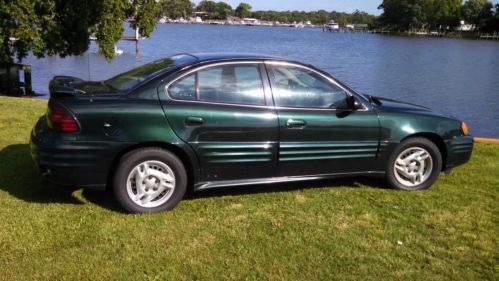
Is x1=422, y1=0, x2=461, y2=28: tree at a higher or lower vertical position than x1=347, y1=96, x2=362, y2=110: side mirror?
higher

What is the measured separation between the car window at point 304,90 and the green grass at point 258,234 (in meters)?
1.00

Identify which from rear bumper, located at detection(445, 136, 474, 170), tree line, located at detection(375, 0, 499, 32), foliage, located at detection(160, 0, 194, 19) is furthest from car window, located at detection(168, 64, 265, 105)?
foliage, located at detection(160, 0, 194, 19)

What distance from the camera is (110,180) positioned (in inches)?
193

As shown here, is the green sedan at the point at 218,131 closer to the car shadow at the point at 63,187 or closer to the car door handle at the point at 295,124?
the car door handle at the point at 295,124

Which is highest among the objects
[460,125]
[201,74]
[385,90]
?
[201,74]

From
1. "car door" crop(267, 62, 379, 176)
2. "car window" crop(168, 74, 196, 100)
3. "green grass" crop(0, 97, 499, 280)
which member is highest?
"car window" crop(168, 74, 196, 100)

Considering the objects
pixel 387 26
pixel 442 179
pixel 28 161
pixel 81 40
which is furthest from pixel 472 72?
pixel 387 26

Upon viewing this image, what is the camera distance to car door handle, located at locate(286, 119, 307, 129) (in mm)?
5215

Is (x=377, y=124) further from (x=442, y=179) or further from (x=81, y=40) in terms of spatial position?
(x=81, y=40)

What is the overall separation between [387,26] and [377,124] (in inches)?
6938

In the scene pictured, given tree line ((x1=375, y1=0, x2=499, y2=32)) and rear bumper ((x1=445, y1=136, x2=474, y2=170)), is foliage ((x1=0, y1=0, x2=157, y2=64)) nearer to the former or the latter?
rear bumper ((x1=445, y1=136, x2=474, y2=170))

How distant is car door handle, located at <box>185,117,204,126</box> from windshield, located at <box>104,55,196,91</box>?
587 mm

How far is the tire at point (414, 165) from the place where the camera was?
5.82 meters

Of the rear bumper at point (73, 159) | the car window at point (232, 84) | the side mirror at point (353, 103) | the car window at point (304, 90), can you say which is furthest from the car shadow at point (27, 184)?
the side mirror at point (353, 103)
